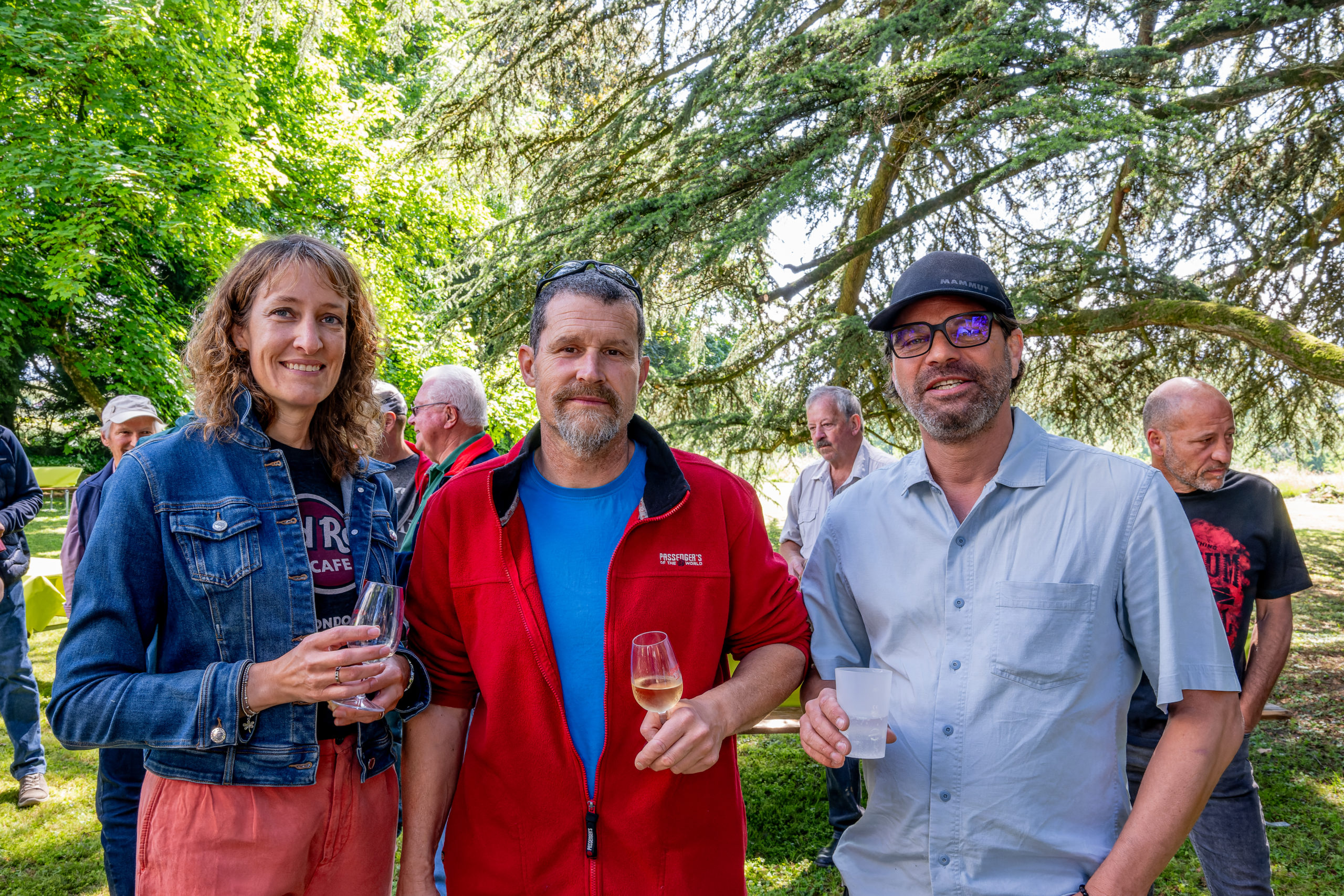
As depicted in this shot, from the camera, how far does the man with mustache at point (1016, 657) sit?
1.69m

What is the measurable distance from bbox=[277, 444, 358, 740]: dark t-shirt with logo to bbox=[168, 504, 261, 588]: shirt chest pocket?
132 mm

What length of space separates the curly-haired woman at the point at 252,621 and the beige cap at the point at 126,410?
3.65 m

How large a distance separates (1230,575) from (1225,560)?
0.06 m

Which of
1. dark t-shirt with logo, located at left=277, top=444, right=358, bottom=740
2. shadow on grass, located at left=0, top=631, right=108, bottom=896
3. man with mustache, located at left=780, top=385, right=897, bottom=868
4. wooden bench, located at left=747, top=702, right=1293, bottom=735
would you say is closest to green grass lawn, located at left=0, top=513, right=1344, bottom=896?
shadow on grass, located at left=0, top=631, right=108, bottom=896

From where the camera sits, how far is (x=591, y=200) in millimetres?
6809

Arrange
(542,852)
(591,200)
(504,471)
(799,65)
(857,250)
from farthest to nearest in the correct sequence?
(591,200)
(857,250)
(799,65)
(504,471)
(542,852)

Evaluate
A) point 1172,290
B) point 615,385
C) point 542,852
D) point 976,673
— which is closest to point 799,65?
point 1172,290

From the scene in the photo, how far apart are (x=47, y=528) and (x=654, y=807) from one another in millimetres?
24473

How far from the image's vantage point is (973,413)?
6.37 feet

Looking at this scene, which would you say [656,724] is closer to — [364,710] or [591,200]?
[364,710]

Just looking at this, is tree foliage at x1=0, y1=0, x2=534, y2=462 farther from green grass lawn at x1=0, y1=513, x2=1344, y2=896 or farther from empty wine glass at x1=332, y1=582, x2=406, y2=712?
empty wine glass at x1=332, y1=582, x2=406, y2=712

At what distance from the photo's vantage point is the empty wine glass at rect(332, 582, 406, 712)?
170 cm

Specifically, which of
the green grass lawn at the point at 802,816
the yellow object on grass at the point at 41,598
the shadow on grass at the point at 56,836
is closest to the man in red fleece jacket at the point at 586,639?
the green grass lawn at the point at 802,816

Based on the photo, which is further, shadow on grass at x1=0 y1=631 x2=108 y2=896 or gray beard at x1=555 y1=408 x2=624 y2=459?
shadow on grass at x1=0 y1=631 x2=108 y2=896
